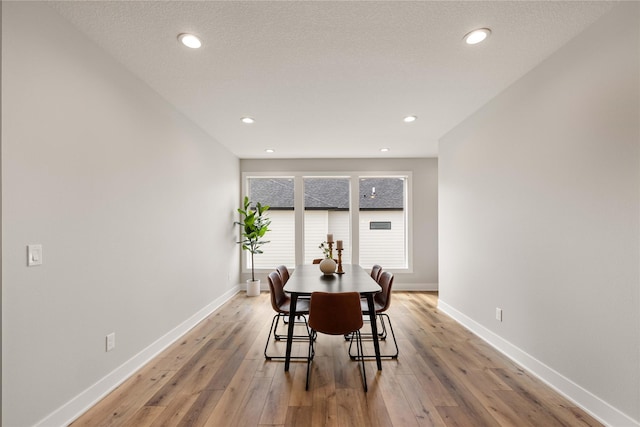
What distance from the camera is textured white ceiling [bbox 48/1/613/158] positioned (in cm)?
182

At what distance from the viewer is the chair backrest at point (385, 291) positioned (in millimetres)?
2969

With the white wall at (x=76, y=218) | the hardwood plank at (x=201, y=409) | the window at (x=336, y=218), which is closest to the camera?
the white wall at (x=76, y=218)

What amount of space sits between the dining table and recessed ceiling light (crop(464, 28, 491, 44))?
6.43 feet

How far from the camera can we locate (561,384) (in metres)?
2.25

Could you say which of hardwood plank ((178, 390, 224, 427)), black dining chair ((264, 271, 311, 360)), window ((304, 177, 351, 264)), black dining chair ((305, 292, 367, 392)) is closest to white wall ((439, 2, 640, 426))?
black dining chair ((305, 292, 367, 392))

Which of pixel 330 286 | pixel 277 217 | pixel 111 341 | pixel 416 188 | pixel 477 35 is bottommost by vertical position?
pixel 111 341

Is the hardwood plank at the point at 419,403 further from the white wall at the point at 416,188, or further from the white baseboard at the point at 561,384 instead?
the white wall at the point at 416,188

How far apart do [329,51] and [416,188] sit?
414 centimetres

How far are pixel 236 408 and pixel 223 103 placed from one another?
2.75 m

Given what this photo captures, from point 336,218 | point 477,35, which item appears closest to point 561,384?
point 477,35

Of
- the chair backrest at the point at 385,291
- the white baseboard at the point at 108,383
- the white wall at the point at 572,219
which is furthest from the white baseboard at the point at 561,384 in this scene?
the white baseboard at the point at 108,383

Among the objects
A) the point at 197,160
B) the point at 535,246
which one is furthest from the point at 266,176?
the point at 535,246

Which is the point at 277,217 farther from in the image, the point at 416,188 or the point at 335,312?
the point at 335,312

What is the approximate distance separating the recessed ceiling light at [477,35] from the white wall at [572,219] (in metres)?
0.66
